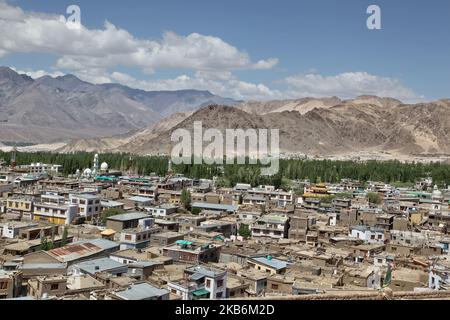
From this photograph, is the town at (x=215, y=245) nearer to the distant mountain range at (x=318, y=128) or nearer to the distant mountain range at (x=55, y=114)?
the distant mountain range at (x=318, y=128)

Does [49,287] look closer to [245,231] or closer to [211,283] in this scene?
[211,283]

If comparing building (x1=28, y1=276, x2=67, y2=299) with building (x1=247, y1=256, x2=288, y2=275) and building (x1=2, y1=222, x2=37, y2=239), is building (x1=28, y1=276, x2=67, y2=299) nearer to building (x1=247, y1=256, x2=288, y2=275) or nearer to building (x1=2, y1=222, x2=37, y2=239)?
building (x1=247, y1=256, x2=288, y2=275)

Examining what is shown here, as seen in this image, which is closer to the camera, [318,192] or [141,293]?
[141,293]

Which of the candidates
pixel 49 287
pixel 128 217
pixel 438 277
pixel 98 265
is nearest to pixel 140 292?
pixel 49 287

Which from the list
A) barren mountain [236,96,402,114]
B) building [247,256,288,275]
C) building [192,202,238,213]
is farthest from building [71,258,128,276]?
barren mountain [236,96,402,114]

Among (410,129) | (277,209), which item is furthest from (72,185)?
(410,129)
